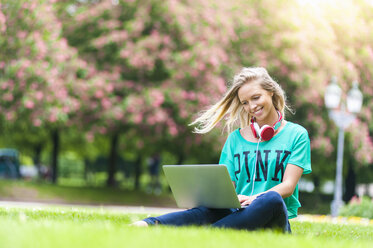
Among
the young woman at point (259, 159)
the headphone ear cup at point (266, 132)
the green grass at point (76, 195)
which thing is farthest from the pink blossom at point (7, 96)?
the headphone ear cup at point (266, 132)

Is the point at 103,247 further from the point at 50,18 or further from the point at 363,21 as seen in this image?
the point at 363,21

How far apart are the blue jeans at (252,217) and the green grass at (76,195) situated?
502 inches

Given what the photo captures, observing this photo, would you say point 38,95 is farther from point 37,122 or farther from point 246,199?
point 246,199

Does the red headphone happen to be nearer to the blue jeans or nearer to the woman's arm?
the woman's arm

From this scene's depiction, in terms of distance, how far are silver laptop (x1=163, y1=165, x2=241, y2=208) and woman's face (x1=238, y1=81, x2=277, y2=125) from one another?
978mm

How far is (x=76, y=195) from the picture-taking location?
1792 cm

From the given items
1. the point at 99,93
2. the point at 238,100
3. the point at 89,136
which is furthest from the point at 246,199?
the point at 89,136

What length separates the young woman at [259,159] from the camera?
14.0 feet

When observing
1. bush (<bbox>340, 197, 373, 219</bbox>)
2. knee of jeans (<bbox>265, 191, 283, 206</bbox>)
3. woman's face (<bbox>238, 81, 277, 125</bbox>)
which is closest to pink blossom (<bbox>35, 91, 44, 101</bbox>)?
bush (<bbox>340, 197, 373, 219</bbox>)

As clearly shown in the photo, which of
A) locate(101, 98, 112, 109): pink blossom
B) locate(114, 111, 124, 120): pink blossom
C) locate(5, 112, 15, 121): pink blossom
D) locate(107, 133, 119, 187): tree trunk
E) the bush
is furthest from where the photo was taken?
locate(107, 133, 119, 187): tree trunk

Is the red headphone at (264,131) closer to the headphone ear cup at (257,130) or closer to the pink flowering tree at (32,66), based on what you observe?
the headphone ear cup at (257,130)

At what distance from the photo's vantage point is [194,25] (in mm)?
16328

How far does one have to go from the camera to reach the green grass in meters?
16.8

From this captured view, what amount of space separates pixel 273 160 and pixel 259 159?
0.13 metres
